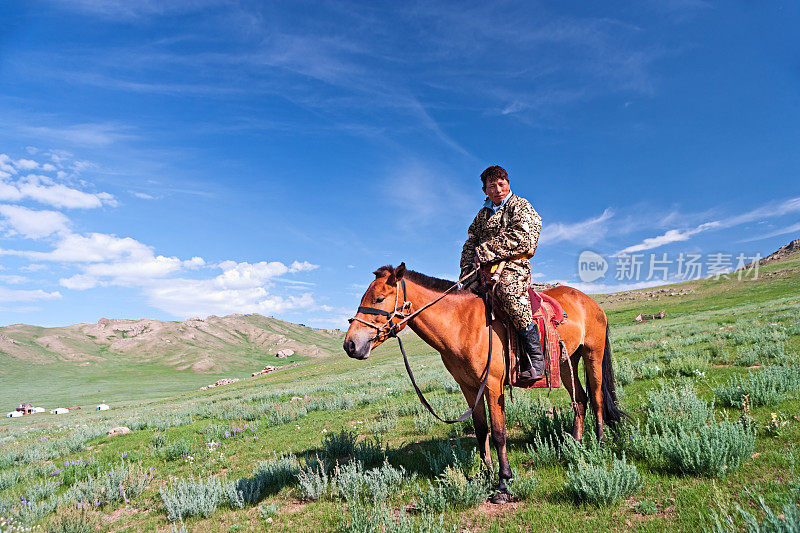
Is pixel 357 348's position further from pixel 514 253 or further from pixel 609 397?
pixel 609 397

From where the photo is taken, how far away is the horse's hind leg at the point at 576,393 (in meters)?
6.09

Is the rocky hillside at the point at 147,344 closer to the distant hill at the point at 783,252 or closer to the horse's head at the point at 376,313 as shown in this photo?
the horse's head at the point at 376,313

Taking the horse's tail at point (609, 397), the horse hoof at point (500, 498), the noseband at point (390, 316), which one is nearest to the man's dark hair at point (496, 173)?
the noseband at point (390, 316)

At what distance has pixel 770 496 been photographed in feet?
11.6

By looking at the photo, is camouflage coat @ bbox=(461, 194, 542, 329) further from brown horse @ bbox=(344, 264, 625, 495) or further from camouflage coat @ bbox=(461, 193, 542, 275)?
brown horse @ bbox=(344, 264, 625, 495)

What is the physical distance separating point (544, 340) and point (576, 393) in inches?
71.3

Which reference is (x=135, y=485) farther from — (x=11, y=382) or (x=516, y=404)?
(x=11, y=382)

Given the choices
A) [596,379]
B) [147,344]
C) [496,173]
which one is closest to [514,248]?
[496,173]

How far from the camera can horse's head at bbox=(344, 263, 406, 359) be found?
4.57 meters

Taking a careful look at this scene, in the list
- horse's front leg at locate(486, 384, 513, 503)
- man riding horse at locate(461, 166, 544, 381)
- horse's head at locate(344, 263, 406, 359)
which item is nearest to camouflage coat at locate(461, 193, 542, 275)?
man riding horse at locate(461, 166, 544, 381)

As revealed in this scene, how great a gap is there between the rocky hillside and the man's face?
114 meters

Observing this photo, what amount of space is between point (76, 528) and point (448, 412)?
22.3ft

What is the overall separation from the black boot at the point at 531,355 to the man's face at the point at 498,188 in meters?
2.03

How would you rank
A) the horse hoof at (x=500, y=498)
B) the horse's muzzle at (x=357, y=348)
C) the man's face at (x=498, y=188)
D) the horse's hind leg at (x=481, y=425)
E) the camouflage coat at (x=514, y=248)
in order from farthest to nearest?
the man's face at (x=498, y=188) → the horse's hind leg at (x=481, y=425) → the camouflage coat at (x=514, y=248) → the horse hoof at (x=500, y=498) → the horse's muzzle at (x=357, y=348)
